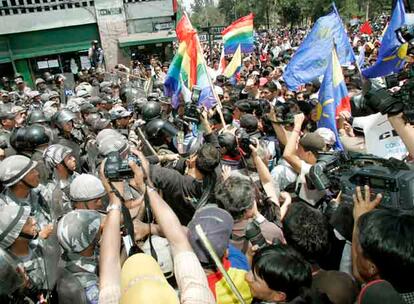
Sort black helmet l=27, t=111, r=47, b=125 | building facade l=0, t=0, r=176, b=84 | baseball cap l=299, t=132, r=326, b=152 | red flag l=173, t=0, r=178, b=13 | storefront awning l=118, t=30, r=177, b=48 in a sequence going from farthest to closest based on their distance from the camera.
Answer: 1. red flag l=173, t=0, r=178, b=13
2. storefront awning l=118, t=30, r=177, b=48
3. building facade l=0, t=0, r=176, b=84
4. black helmet l=27, t=111, r=47, b=125
5. baseball cap l=299, t=132, r=326, b=152

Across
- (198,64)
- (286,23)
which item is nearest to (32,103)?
(198,64)

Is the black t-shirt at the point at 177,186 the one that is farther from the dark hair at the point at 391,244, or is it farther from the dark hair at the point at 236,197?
the dark hair at the point at 391,244

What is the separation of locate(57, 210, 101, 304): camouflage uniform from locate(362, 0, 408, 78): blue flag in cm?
450

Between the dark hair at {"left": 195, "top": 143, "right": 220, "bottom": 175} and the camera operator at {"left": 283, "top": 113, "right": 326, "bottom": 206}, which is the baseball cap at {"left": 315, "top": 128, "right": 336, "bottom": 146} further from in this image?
the dark hair at {"left": 195, "top": 143, "right": 220, "bottom": 175}

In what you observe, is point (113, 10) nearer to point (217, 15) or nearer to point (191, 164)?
point (191, 164)

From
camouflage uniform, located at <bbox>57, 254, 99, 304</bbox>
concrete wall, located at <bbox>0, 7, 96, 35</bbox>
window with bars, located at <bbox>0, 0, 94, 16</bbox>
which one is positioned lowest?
Answer: camouflage uniform, located at <bbox>57, 254, 99, 304</bbox>

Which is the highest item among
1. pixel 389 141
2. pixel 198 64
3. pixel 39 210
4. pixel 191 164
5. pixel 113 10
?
pixel 113 10

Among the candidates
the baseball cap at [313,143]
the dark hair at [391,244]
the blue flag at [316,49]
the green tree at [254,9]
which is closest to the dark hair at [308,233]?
the dark hair at [391,244]

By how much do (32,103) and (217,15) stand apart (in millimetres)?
84536

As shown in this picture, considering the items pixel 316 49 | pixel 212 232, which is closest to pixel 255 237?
pixel 212 232

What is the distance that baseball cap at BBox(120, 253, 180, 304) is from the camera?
1428mm

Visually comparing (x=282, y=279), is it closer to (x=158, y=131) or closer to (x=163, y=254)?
(x=163, y=254)

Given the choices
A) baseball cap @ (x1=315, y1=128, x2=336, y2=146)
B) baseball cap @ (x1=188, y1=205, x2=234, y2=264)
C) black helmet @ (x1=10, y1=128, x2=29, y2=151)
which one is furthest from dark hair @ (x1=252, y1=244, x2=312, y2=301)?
black helmet @ (x1=10, y1=128, x2=29, y2=151)

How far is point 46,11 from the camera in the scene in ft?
63.6
